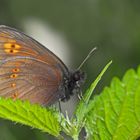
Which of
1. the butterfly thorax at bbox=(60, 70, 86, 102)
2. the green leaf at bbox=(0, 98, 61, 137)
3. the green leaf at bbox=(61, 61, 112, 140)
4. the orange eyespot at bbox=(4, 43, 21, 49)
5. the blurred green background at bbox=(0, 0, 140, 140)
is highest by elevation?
the orange eyespot at bbox=(4, 43, 21, 49)

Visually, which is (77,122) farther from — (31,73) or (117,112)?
(31,73)

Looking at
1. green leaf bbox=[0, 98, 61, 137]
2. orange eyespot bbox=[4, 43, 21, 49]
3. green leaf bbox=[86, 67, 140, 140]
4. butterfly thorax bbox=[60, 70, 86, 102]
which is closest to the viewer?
green leaf bbox=[86, 67, 140, 140]

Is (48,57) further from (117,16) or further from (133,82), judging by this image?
(117,16)

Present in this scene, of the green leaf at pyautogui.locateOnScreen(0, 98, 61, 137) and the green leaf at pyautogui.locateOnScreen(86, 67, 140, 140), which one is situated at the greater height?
the green leaf at pyautogui.locateOnScreen(0, 98, 61, 137)

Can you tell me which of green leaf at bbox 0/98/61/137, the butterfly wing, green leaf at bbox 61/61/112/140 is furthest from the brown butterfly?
green leaf at bbox 0/98/61/137

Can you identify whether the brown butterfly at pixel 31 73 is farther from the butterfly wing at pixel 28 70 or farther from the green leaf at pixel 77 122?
the green leaf at pixel 77 122

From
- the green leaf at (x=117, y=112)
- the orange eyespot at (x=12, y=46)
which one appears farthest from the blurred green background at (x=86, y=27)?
the green leaf at (x=117, y=112)

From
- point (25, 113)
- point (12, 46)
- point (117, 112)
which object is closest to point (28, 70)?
point (12, 46)

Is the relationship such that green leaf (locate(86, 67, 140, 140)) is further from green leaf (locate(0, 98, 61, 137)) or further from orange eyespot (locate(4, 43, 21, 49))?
orange eyespot (locate(4, 43, 21, 49))
